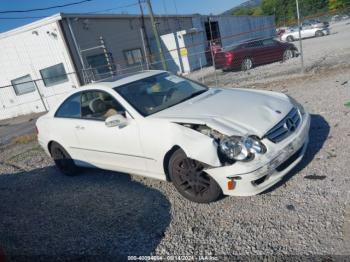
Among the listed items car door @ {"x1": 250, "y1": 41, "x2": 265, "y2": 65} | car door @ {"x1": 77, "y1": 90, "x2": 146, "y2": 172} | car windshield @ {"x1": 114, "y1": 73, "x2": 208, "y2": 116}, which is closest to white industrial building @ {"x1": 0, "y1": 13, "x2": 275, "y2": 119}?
car door @ {"x1": 250, "y1": 41, "x2": 265, "y2": 65}

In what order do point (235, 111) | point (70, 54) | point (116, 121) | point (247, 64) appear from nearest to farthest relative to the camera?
point (235, 111), point (116, 121), point (247, 64), point (70, 54)

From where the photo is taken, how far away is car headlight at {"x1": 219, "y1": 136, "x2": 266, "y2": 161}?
3.00 m

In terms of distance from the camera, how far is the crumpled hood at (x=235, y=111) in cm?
317

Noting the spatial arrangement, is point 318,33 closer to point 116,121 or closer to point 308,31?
point 308,31

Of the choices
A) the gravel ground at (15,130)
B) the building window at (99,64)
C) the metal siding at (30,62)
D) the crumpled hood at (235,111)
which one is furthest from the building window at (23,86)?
the crumpled hood at (235,111)

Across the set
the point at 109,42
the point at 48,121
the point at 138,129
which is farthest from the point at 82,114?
the point at 109,42

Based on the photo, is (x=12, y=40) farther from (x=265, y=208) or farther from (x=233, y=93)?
(x=265, y=208)

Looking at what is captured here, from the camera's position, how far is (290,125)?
3377 mm

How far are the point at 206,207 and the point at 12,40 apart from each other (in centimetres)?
1745

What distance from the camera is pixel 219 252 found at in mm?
2686

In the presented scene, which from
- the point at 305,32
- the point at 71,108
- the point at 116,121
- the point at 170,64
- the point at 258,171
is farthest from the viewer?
the point at 305,32

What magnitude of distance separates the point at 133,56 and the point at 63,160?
15.5 meters

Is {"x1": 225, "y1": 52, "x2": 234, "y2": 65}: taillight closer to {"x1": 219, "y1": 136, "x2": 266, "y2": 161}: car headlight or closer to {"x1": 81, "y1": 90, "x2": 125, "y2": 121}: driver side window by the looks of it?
{"x1": 81, "y1": 90, "x2": 125, "y2": 121}: driver side window

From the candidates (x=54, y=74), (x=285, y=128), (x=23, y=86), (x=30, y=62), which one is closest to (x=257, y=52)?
(x=54, y=74)
